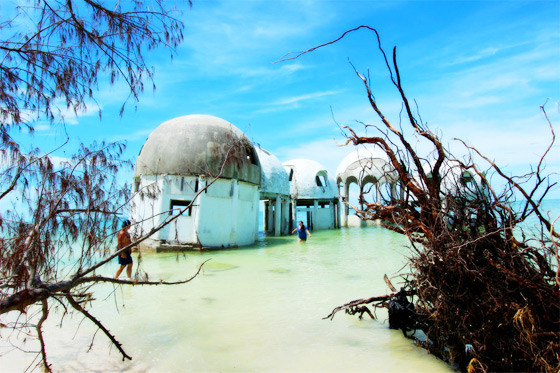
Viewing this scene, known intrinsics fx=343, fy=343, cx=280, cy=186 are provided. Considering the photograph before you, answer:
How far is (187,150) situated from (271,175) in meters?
9.97

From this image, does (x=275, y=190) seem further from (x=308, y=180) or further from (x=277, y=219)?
(x=308, y=180)

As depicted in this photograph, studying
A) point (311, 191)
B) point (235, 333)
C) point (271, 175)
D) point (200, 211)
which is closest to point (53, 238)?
point (235, 333)

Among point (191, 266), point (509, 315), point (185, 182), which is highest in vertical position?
point (185, 182)

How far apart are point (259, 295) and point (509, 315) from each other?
543 cm

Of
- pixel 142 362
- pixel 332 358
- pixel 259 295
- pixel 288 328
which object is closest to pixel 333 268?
pixel 259 295

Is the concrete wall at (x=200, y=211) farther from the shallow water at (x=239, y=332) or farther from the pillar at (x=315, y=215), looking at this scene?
the pillar at (x=315, y=215)

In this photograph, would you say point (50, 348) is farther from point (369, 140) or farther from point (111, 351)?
point (369, 140)

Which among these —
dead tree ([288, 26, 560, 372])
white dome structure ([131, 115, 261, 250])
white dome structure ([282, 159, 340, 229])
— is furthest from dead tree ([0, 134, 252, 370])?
white dome structure ([282, 159, 340, 229])

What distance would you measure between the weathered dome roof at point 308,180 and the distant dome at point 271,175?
215 inches

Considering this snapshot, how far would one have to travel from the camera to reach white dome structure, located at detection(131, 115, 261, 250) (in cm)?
1655

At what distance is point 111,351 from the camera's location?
16.1 ft

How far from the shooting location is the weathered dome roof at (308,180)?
3284cm

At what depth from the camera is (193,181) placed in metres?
16.9

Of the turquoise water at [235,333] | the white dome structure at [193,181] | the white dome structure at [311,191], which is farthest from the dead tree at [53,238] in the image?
the white dome structure at [311,191]
